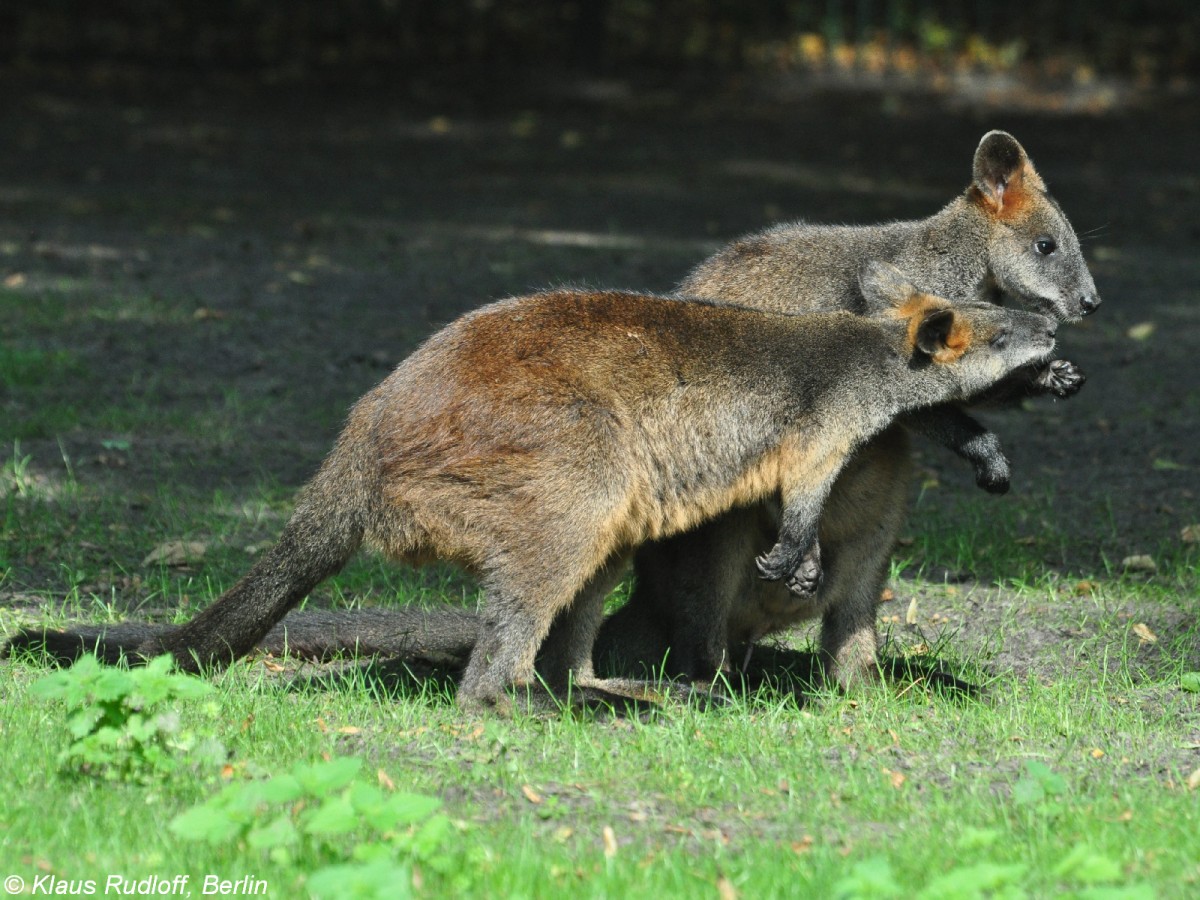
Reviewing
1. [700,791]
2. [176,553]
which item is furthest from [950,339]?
[176,553]

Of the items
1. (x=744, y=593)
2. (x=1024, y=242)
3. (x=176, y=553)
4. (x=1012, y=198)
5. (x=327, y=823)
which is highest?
(x=1012, y=198)

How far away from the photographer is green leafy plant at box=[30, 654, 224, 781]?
3.76m

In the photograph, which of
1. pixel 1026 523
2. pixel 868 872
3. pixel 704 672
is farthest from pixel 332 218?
pixel 868 872

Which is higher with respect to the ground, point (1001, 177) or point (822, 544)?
point (1001, 177)

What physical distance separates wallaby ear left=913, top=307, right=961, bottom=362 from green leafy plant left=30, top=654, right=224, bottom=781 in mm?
2361

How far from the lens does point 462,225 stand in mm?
12195

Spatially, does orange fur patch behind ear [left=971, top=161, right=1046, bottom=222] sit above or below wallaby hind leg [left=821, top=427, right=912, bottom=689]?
above

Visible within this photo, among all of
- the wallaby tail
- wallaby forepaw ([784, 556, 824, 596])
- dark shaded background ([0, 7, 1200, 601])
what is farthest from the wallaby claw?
dark shaded background ([0, 7, 1200, 601])

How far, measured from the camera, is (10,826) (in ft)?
11.8

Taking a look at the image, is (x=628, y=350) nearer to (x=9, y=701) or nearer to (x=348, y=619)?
(x=348, y=619)

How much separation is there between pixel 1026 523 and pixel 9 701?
4.09m

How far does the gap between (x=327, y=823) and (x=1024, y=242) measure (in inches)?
157

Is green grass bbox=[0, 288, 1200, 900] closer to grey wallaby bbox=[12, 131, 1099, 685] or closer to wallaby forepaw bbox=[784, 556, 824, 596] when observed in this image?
grey wallaby bbox=[12, 131, 1099, 685]

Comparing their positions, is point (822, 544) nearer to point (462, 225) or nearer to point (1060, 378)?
point (1060, 378)
